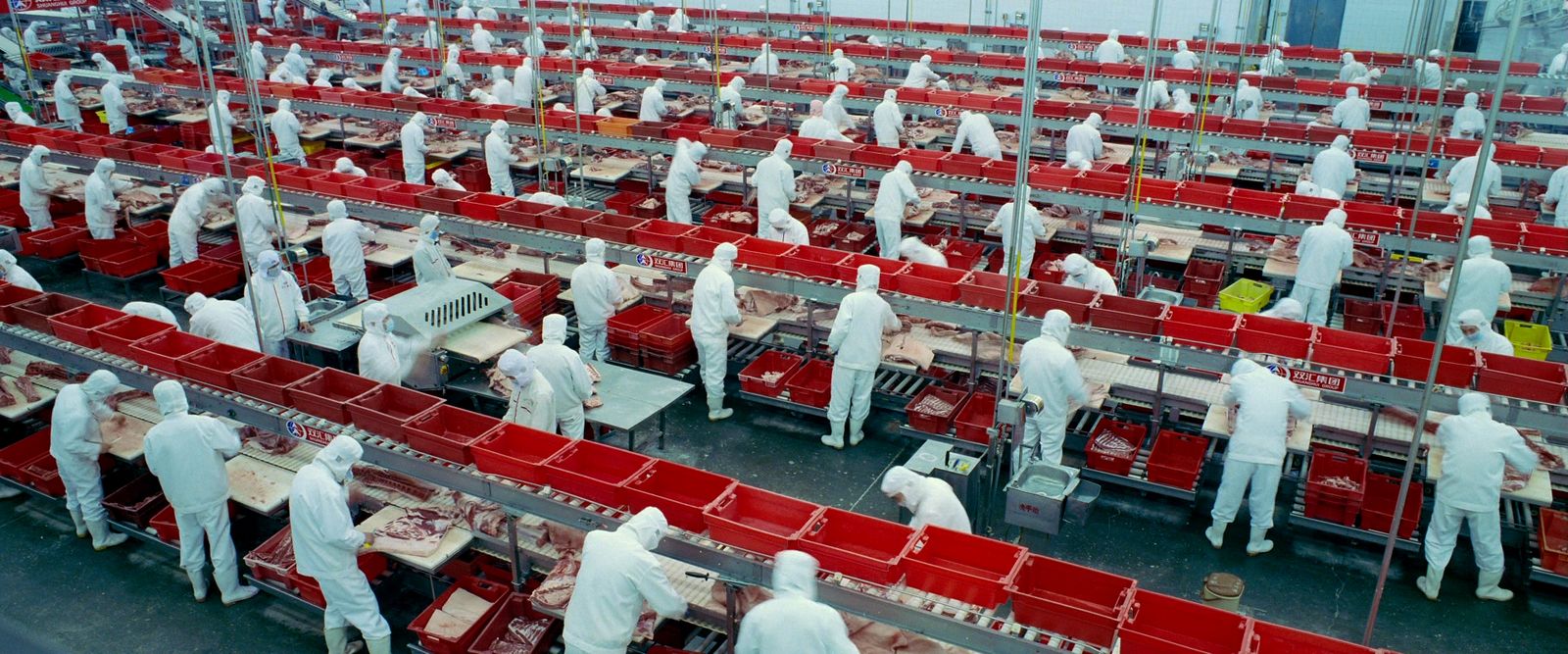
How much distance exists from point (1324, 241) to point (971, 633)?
629cm

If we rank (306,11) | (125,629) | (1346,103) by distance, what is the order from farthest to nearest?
(306,11) → (1346,103) → (125,629)

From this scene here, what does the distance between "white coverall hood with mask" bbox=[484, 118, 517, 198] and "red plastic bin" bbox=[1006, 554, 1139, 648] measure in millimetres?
9678

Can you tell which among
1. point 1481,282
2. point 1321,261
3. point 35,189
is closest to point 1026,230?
point 1321,261

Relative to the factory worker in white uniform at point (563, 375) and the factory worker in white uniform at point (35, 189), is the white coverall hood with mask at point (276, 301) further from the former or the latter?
the factory worker in white uniform at point (35, 189)

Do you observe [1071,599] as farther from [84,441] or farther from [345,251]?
[345,251]

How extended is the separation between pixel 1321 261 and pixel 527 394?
22.2ft

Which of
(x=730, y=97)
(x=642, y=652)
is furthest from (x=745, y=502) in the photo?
(x=730, y=97)

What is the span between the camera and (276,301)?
8617mm

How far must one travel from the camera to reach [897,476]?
591 centimetres

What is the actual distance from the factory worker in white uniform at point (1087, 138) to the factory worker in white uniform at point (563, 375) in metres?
7.78

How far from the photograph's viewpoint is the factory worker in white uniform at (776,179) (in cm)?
1137

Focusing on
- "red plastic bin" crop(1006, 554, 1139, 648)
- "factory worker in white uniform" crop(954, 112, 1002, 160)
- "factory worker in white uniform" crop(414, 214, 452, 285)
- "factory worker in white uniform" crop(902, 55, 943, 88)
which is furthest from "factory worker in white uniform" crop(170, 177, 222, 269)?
"factory worker in white uniform" crop(902, 55, 943, 88)

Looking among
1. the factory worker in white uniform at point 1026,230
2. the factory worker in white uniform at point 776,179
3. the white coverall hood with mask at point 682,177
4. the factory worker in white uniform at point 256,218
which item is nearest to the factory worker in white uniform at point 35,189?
the factory worker in white uniform at point 256,218

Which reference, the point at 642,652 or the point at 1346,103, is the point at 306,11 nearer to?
the point at 1346,103
